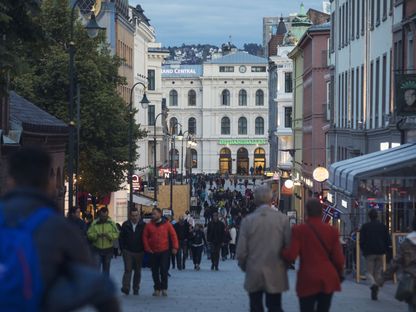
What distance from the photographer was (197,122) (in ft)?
575

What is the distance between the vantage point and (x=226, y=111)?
570 ft

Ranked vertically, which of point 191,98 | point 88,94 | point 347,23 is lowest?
point 88,94

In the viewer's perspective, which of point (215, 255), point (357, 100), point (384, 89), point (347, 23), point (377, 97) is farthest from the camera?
point (347, 23)

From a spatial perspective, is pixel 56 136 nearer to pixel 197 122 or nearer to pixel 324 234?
pixel 324 234

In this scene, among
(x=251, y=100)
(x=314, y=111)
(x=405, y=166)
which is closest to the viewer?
(x=405, y=166)

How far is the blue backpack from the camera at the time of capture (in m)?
5.66

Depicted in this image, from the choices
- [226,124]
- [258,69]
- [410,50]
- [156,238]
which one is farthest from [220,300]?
[226,124]

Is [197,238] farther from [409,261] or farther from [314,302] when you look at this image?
[314,302]

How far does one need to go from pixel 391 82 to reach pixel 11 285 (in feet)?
118

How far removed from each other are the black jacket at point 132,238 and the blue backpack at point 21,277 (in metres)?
14.5

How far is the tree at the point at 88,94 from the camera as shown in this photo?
168 ft

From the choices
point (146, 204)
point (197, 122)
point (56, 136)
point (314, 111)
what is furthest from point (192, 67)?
point (56, 136)

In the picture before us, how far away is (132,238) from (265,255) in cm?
878

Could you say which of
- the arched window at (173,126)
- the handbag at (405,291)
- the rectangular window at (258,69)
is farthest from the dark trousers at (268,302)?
the rectangular window at (258,69)
